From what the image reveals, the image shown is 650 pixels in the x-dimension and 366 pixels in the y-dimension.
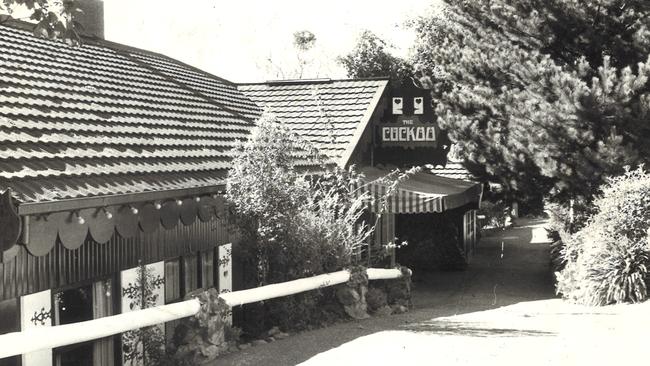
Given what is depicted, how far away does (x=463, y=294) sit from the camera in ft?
56.0

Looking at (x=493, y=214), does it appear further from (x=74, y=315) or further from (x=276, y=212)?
(x=74, y=315)

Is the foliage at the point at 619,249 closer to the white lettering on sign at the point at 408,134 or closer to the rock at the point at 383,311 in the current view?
the rock at the point at 383,311

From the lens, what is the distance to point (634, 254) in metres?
12.9

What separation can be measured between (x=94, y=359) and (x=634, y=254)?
30.3 feet

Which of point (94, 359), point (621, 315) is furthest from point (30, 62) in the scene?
point (621, 315)

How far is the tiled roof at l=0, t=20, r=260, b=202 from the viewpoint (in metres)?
7.80

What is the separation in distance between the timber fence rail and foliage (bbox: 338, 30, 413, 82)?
1800 cm

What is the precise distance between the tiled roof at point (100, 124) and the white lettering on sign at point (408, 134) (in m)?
3.01

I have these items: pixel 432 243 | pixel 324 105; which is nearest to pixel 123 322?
pixel 324 105

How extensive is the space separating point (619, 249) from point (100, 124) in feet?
29.4

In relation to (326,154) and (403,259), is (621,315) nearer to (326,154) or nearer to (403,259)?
(326,154)

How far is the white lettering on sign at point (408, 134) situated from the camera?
16.4 meters

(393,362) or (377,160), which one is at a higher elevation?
(377,160)

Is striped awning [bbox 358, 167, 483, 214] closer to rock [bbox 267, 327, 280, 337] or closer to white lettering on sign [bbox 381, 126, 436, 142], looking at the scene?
white lettering on sign [bbox 381, 126, 436, 142]
